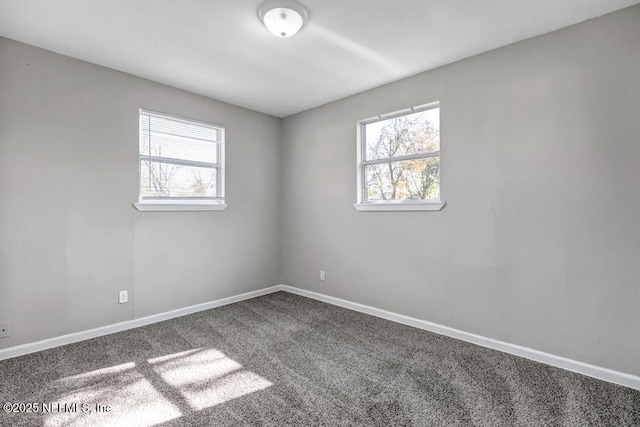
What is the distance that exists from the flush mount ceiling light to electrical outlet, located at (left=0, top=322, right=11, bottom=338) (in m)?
3.05

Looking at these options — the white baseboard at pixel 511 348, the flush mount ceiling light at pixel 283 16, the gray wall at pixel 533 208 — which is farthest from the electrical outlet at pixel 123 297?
the flush mount ceiling light at pixel 283 16

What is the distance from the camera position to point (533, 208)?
2566 mm

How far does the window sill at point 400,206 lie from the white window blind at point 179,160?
1780mm

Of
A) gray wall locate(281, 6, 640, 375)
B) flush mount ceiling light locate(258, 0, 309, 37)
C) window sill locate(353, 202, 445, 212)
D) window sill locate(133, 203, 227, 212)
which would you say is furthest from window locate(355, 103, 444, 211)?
window sill locate(133, 203, 227, 212)

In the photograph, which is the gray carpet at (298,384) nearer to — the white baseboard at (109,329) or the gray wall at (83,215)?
the white baseboard at (109,329)

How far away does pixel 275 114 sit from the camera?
454 cm

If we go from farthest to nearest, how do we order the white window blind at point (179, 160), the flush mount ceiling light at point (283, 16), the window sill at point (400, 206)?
the white window blind at point (179, 160), the window sill at point (400, 206), the flush mount ceiling light at point (283, 16)

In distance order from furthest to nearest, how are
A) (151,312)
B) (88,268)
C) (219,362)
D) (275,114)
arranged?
(275,114)
(151,312)
(88,268)
(219,362)

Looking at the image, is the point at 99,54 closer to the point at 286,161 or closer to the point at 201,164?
the point at 201,164

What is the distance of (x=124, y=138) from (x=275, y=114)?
1999 millimetres

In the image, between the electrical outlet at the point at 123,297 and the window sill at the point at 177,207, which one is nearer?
the electrical outlet at the point at 123,297

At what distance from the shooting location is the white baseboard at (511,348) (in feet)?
7.26

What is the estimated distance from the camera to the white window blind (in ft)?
11.1

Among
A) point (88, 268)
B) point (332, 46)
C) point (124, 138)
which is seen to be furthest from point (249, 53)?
point (88, 268)
